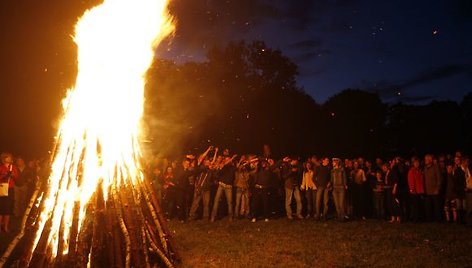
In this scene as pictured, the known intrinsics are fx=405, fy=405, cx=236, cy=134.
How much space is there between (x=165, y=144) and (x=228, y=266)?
55.5 ft

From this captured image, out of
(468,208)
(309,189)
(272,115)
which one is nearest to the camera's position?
(468,208)

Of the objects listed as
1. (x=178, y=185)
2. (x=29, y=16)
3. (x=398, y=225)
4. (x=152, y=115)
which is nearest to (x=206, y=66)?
(x=152, y=115)

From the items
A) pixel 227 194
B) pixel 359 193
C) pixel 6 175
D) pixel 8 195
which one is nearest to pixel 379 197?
pixel 359 193

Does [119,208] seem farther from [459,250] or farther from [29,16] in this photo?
[29,16]

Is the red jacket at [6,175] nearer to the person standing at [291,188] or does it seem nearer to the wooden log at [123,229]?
the wooden log at [123,229]

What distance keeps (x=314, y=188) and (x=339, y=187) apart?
→ 1.03 meters

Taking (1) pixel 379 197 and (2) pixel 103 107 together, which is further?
(1) pixel 379 197

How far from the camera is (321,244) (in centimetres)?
952

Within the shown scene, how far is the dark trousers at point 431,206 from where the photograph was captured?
12617 mm

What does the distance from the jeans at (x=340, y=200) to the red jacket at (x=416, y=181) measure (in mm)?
2147

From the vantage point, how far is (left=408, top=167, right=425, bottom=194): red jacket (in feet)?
42.1

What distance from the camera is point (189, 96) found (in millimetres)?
25188

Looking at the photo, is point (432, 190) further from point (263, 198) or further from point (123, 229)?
point (123, 229)

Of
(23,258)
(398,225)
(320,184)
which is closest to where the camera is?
(23,258)
